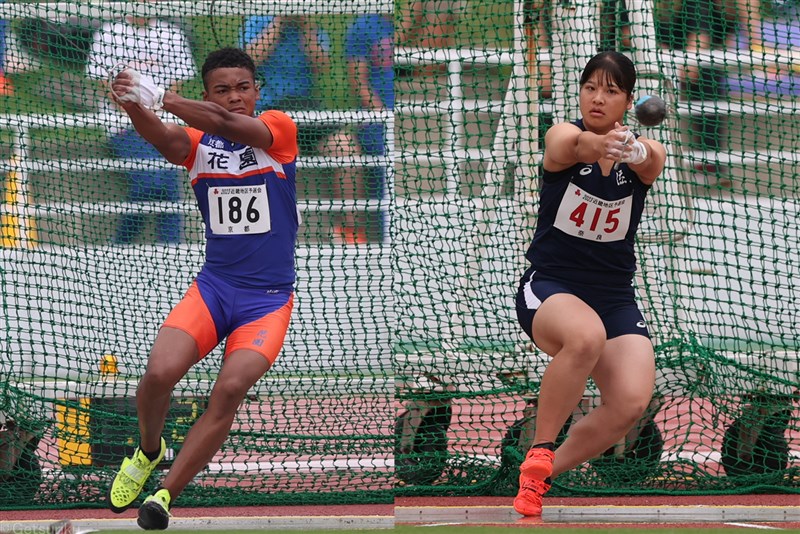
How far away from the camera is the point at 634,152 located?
458cm

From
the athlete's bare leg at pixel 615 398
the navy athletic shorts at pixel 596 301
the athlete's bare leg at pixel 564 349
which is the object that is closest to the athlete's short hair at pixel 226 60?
the navy athletic shorts at pixel 596 301

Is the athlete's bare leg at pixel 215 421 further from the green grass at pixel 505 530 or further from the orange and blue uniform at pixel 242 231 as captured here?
the green grass at pixel 505 530

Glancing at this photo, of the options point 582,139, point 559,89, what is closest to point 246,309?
point 582,139

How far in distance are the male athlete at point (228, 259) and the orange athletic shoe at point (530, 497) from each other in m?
1.27

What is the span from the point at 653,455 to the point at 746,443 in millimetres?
568

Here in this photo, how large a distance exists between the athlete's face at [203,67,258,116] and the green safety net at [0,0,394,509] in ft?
2.67

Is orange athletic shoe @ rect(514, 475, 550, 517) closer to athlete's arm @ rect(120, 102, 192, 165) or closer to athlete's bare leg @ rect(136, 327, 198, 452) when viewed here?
athlete's bare leg @ rect(136, 327, 198, 452)

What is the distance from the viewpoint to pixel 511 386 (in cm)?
664

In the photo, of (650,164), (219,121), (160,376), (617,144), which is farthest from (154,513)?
(650,164)

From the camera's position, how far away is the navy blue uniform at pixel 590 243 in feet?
16.0

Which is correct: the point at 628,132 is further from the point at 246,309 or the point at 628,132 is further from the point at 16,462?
the point at 16,462

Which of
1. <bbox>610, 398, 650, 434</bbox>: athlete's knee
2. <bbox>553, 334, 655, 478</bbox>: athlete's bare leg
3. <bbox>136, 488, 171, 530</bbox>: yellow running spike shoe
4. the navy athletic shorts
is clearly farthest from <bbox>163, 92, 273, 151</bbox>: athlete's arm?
<bbox>610, 398, 650, 434</bbox>: athlete's knee

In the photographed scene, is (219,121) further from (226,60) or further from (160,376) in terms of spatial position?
(160,376)

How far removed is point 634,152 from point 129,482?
2.70m
